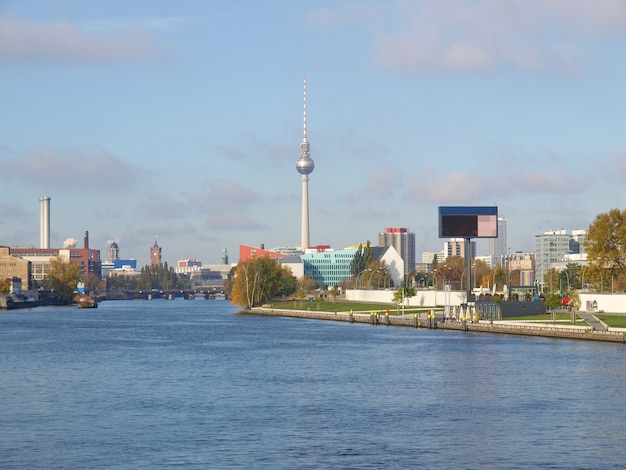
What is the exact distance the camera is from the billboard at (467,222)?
6068 inches

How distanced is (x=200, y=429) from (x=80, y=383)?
2217 cm

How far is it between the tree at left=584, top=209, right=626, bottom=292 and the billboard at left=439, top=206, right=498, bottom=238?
566 inches

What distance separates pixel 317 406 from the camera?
61.2 metres

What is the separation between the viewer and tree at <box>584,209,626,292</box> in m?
154

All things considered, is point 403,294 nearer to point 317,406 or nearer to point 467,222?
point 467,222

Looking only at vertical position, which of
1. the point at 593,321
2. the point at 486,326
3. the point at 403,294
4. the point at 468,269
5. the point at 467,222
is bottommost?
the point at 486,326

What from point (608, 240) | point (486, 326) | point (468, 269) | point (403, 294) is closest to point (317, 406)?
point (486, 326)

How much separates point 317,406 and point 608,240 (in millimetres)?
102681

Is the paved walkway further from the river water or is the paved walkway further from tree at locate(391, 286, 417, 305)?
tree at locate(391, 286, 417, 305)

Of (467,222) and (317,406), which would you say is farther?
(467,222)

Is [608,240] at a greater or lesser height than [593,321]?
greater

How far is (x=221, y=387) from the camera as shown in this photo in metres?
70.8

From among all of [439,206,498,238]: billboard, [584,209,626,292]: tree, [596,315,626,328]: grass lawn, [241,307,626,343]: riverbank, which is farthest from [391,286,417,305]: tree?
[596,315,626,328]: grass lawn

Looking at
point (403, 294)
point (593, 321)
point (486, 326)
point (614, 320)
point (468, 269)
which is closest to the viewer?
point (593, 321)
